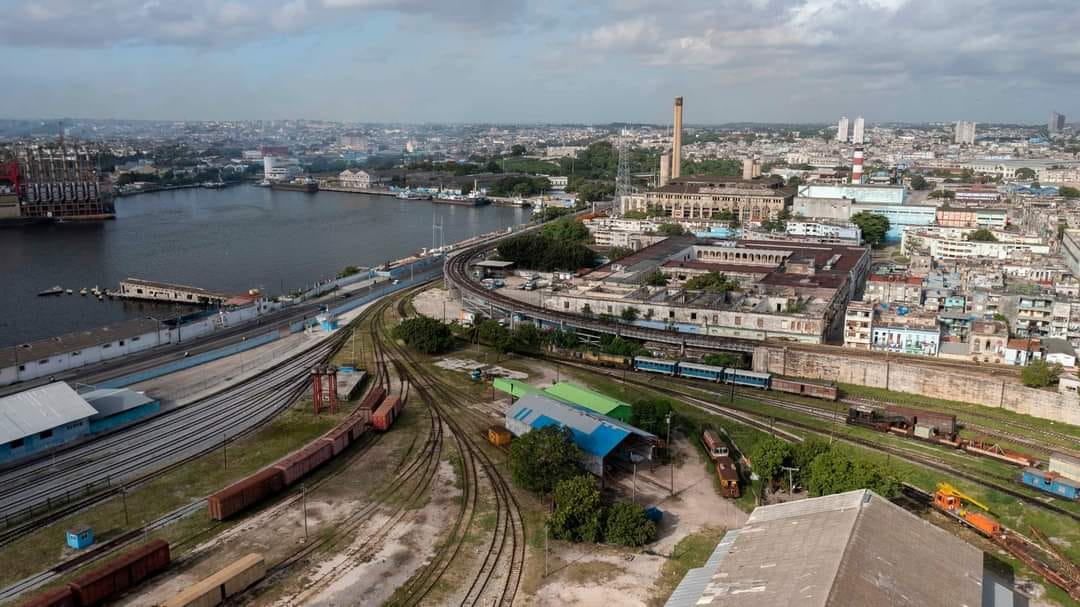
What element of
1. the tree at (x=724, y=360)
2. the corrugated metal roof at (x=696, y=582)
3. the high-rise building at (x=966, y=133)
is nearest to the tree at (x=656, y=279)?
the tree at (x=724, y=360)

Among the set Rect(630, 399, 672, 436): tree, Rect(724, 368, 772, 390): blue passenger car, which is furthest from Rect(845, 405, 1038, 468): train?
Rect(630, 399, 672, 436): tree

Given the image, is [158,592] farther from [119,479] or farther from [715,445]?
[715,445]

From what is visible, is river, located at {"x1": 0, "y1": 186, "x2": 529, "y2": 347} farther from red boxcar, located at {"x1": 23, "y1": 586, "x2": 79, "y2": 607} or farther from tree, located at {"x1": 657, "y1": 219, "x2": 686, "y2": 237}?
red boxcar, located at {"x1": 23, "y1": 586, "x2": 79, "y2": 607}

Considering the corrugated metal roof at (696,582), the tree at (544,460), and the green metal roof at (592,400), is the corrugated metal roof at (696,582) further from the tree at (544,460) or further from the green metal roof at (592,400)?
the green metal roof at (592,400)

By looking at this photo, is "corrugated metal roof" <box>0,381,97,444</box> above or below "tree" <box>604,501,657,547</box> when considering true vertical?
above

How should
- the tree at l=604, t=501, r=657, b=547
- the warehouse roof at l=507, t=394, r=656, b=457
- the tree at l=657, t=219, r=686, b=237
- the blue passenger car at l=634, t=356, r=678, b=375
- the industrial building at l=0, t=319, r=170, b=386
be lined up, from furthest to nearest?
the tree at l=657, t=219, r=686, b=237, the blue passenger car at l=634, t=356, r=678, b=375, the industrial building at l=0, t=319, r=170, b=386, the warehouse roof at l=507, t=394, r=656, b=457, the tree at l=604, t=501, r=657, b=547
